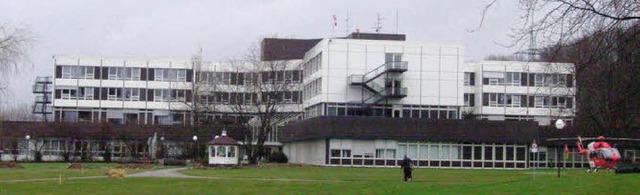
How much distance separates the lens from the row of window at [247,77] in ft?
326

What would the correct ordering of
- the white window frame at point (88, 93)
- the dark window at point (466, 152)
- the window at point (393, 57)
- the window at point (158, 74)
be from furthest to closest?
the window at point (158, 74)
the white window frame at point (88, 93)
the window at point (393, 57)
the dark window at point (466, 152)

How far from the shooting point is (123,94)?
11400 centimetres

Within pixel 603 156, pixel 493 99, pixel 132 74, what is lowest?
pixel 603 156

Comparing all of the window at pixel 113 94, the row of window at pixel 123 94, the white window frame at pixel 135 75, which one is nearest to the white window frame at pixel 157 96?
the row of window at pixel 123 94

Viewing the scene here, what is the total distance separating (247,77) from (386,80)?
64.6 ft

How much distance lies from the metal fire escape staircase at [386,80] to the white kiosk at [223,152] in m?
14.4

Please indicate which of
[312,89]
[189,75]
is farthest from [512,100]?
[189,75]

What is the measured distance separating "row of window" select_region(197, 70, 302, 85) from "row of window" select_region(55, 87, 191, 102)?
3304 millimetres

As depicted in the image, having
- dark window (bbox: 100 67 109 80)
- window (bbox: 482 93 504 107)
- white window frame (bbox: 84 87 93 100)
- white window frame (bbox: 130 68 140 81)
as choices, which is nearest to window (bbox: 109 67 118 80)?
dark window (bbox: 100 67 109 80)

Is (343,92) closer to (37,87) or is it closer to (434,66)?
(434,66)

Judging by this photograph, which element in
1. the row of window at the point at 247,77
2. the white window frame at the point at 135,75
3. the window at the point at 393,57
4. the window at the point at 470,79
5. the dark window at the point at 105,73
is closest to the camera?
the window at the point at 393,57

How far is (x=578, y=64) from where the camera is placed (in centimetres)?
1484

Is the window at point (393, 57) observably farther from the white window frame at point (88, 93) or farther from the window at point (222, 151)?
the white window frame at point (88, 93)

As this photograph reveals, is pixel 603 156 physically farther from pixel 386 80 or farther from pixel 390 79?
pixel 386 80
